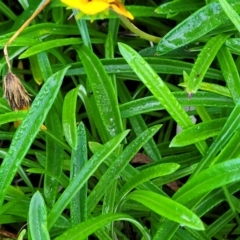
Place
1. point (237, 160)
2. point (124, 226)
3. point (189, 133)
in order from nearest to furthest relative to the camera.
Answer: point (237, 160)
point (189, 133)
point (124, 226)

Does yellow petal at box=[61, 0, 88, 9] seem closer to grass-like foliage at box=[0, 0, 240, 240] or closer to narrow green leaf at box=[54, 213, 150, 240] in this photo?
grass-like foliage at box=[0, 0, 240, 240]

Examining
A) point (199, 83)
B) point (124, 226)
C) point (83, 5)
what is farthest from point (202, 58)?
point (124, 226)

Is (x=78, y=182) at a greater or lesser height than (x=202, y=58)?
lesser

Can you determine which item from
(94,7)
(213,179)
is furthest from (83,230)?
(94,7)

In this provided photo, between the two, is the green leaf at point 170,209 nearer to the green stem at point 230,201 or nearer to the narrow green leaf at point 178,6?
the green stem at point 230,201

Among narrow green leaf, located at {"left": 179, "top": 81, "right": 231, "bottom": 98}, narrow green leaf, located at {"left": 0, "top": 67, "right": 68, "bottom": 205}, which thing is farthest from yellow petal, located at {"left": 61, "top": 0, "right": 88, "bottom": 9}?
narrow green leaf, located at {"left": 179, "top": 81, "right": 231, "bottom": 98}

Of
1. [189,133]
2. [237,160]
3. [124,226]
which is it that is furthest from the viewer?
[124,226]

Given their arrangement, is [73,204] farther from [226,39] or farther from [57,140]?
[226,39]
